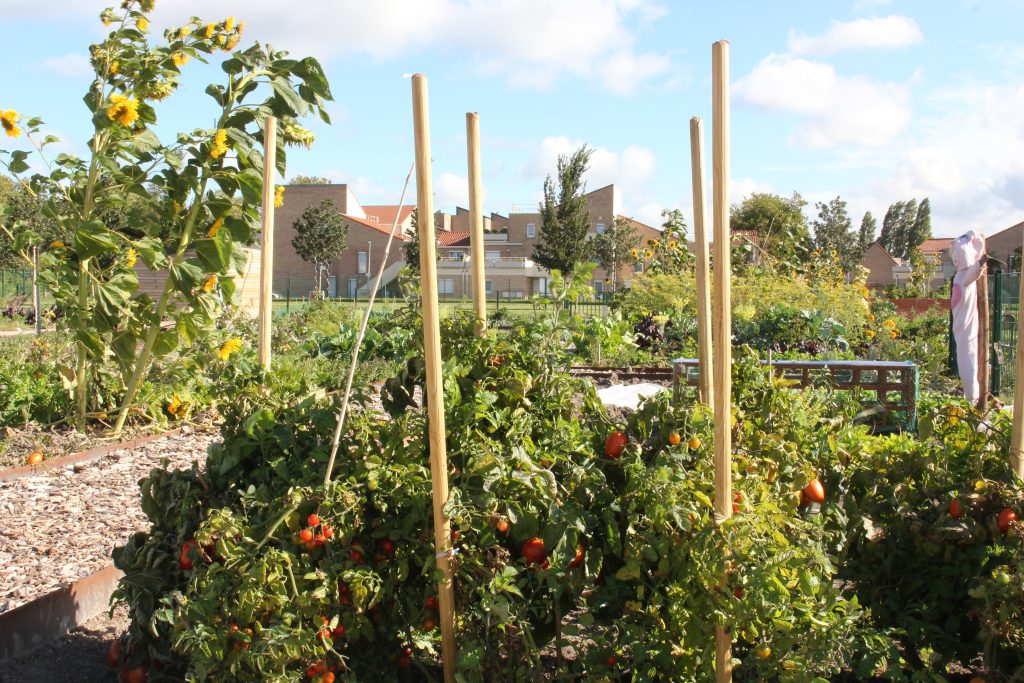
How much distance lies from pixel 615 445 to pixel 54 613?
2.20 m

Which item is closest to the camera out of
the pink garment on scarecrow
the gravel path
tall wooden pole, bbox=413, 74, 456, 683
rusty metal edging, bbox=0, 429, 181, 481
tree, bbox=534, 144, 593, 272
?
tall wooden pole, bbox=413, 74, 456, 683

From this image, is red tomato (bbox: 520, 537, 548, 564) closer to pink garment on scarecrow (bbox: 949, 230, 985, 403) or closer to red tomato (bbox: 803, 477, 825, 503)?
red tomato (bbox: 803, 477, 825, 503)

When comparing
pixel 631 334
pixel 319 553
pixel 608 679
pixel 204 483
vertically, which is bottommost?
pixel 608 679

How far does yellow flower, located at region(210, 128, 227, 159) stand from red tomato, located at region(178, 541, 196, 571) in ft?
12.0

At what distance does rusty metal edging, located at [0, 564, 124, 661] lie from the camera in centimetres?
→ 293

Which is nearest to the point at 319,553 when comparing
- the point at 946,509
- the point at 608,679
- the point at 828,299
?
the point at 608,679

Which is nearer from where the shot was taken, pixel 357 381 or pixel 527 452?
pixel 527 452

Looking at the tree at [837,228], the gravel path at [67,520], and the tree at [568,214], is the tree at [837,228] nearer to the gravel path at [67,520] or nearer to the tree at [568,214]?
the tree at [568,214]

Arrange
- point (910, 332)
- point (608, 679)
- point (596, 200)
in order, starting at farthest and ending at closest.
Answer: point (596, 200)
point (910, 332)
point (608, 679)

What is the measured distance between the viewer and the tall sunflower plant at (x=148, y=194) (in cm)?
550

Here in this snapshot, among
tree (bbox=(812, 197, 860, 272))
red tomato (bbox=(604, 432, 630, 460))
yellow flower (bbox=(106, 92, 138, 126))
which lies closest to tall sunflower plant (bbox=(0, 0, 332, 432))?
yellow flower (bbox=(106, 92, 138, 126))

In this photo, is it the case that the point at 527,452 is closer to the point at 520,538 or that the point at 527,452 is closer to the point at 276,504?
the point at 520,538

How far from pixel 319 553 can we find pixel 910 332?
13040mm

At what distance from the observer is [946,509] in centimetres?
246
